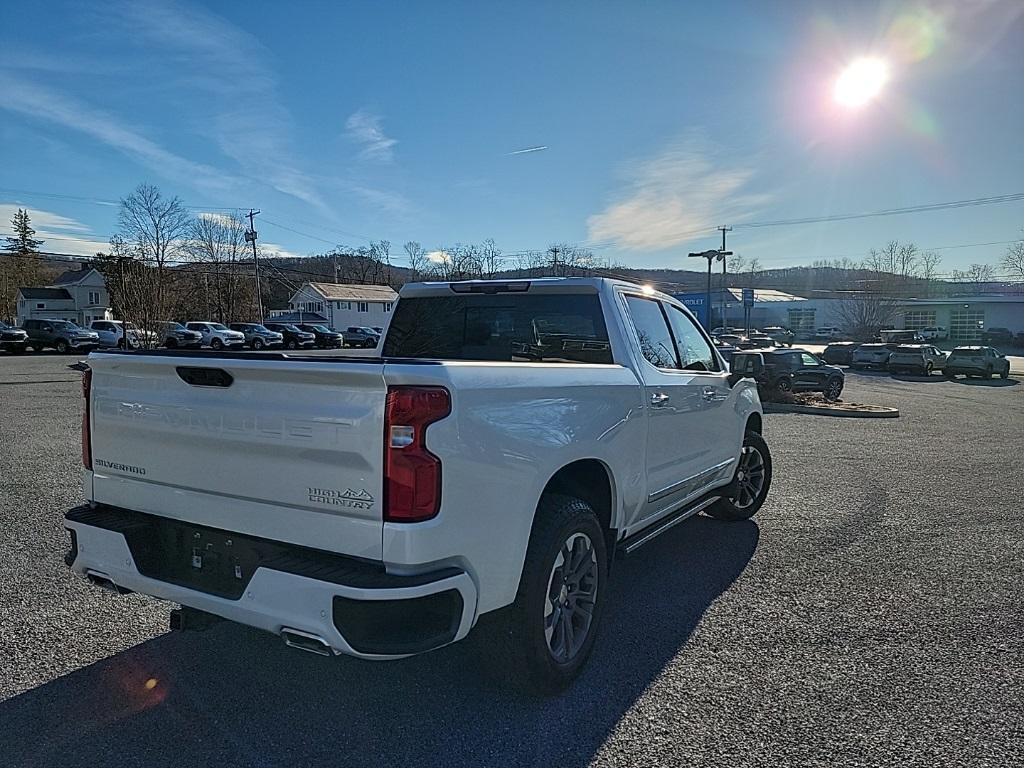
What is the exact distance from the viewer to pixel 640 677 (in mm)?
3369

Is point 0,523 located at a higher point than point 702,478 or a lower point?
lower

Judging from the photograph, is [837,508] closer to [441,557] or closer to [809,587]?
[809,587]

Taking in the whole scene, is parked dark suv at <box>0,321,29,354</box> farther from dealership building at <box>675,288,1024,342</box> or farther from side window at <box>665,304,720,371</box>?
dealership building at <box>675,288,1024,342</box>

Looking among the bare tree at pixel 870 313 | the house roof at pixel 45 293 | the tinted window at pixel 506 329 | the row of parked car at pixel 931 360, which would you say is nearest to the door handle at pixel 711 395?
the tinted window at pixel 506 329

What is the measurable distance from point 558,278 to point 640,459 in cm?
129

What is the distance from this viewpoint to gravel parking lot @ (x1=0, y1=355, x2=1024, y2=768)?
277 centimetres

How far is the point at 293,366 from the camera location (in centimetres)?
258

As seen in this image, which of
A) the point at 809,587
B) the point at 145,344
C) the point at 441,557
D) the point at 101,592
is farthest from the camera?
the point at 145,344

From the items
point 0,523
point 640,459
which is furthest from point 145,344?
point 640,459

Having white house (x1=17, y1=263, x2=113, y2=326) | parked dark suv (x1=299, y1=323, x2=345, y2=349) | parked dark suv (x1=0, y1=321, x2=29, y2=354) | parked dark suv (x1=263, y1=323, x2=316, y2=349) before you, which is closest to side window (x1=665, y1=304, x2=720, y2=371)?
parked dark suv (x1=0, y1=321, x2=29, y2=354)

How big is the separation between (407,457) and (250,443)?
704 millimetres

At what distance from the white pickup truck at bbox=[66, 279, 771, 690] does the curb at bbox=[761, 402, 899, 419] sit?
44.6 ft

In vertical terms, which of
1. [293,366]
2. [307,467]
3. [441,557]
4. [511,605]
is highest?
[293,366]

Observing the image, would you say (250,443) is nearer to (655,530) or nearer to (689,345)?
(655,530)
